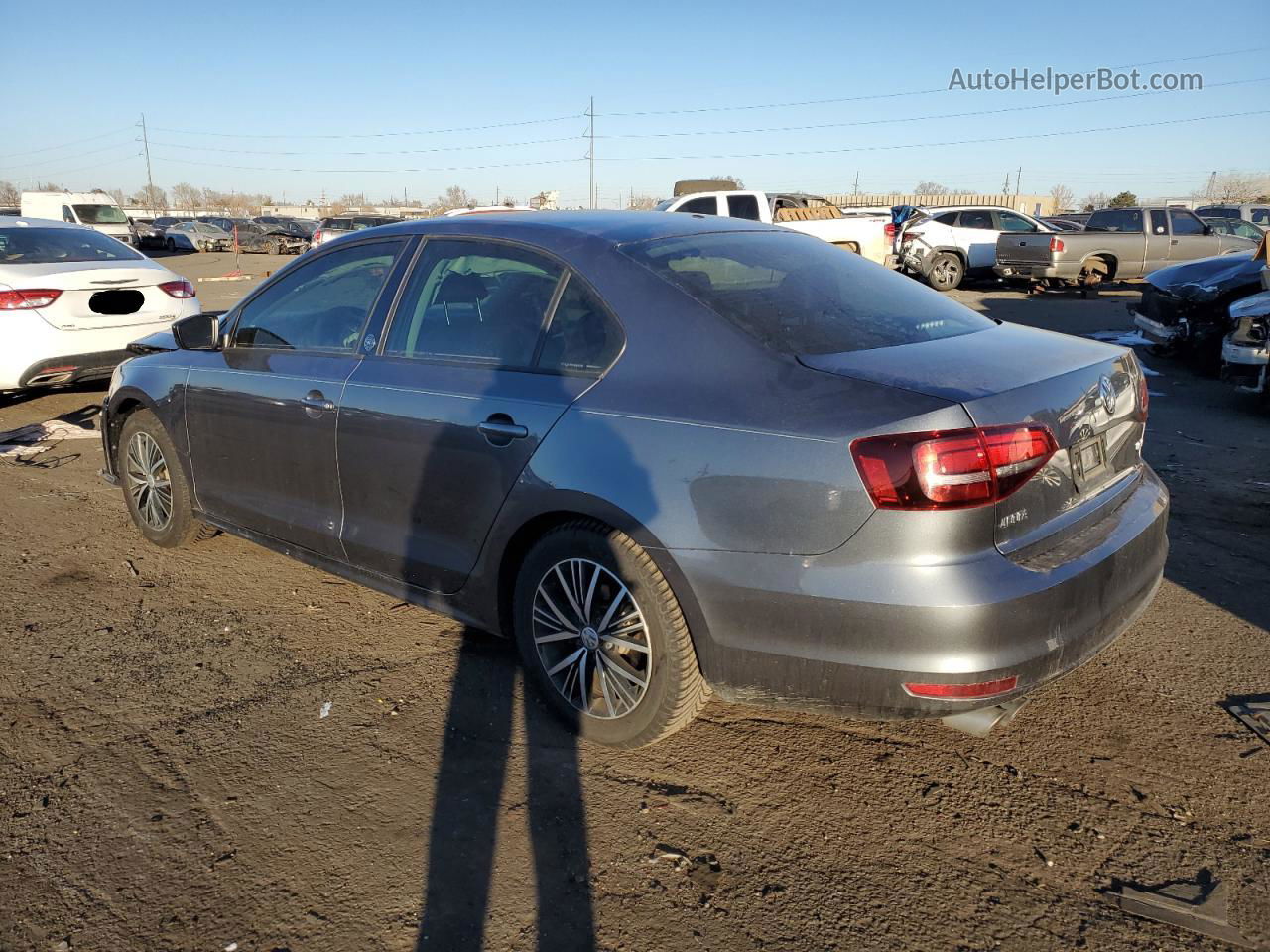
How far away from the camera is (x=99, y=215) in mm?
29969

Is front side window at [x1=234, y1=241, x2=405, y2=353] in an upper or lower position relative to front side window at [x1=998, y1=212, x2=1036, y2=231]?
lower

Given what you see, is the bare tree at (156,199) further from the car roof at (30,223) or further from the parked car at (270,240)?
the car roof at (30,223)

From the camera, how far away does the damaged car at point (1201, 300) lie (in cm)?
953

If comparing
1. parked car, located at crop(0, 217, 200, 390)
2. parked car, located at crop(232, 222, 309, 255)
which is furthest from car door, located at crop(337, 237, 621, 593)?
parked car, located at crop(232, 222, 309, 255)

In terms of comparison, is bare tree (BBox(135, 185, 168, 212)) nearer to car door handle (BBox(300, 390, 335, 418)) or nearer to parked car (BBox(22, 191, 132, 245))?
parked car (BBox(22, 191, 132, 245))

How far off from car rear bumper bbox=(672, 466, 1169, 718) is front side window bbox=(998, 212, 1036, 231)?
19.0m

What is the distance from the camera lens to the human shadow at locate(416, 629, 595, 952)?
7.61 ft

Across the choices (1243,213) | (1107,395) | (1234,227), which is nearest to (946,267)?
(1234,227)

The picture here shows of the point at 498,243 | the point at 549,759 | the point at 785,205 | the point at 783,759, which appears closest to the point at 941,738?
the point at 783,759

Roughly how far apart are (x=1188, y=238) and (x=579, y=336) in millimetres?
19161

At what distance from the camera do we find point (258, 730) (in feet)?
10.5

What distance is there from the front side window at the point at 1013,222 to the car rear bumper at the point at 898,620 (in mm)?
18987

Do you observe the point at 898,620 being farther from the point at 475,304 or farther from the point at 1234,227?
the point at 1234,227

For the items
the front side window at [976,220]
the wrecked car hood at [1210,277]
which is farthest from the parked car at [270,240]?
the wrecked car hood at [1210,277]
